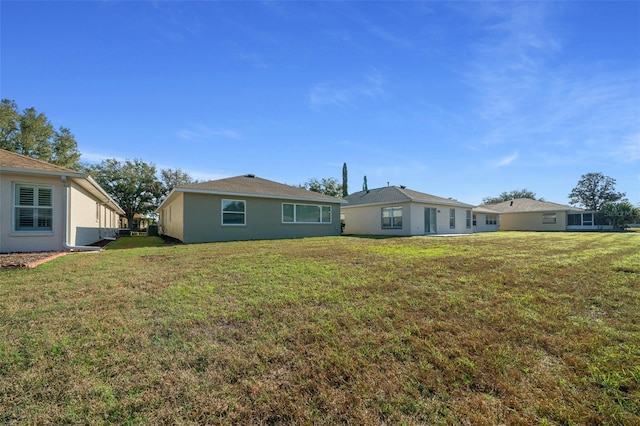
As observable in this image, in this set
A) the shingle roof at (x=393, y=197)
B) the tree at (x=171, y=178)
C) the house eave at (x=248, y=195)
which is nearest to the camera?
the house eave at (x=248, y=195)

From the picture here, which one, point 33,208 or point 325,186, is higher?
point 325,186

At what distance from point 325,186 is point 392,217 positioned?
22.2m

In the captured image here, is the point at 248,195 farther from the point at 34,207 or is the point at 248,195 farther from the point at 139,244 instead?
the point at 34,207

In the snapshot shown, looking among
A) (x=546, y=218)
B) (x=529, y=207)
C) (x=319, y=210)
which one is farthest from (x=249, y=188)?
(x=529, y=207)

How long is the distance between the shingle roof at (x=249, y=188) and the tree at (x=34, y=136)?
24629 millimetres

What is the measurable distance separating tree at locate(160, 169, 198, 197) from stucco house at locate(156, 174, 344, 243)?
23.7 meters

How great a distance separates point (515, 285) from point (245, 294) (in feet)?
15.7

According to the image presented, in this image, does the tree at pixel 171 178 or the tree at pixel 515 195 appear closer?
the tree at pixel 171 178

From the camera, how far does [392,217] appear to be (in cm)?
2077

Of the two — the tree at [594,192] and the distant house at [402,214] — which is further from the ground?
the tree at [594,192]

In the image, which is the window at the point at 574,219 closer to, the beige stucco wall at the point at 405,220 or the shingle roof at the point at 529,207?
the shingle roof at the point at 529,207

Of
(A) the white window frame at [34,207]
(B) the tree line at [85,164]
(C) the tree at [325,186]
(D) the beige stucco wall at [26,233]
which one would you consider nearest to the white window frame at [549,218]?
(C) the tree at [325,186]

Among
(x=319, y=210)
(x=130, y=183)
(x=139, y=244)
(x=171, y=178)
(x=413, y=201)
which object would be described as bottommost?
(x=139, y=244)

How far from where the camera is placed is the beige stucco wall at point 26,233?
8594 mm
